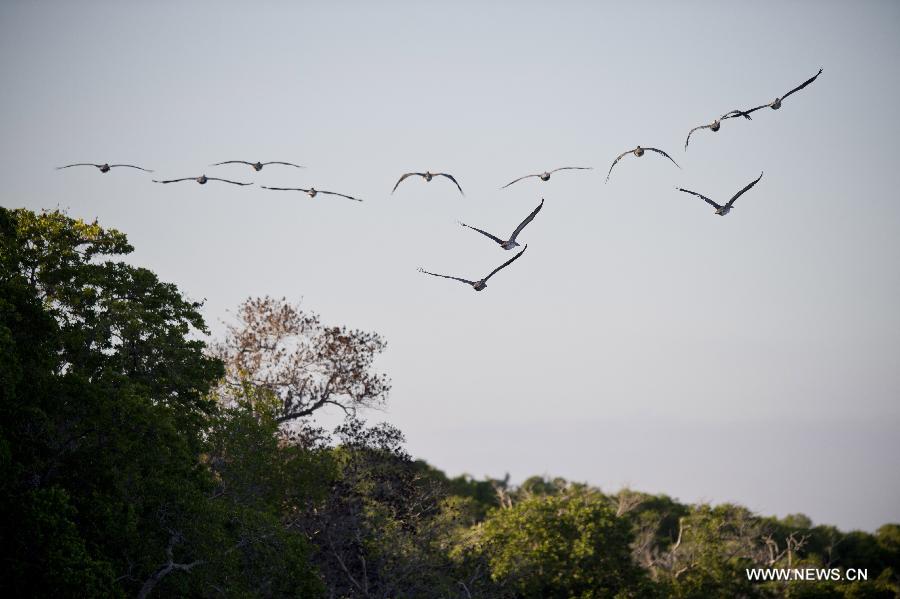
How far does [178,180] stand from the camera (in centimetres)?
1702

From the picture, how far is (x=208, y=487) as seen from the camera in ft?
72.3

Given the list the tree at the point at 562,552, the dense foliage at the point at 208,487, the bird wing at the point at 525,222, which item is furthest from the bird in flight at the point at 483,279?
the tree at the point at 562,552

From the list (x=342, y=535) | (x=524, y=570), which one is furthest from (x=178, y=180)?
(x=524, y=570)

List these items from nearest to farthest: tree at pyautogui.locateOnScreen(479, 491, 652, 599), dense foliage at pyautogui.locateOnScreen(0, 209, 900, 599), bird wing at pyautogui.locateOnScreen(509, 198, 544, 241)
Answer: bird wing at pyautogui.locateOnScreen(509, 198, 544, 241), dense foliage at pyautogui.locateOnScreen(0, 209, 900, 599), tree at pyautogui.locateOnScreen(479, 491, 652, 599)

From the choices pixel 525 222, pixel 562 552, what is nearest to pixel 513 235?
pixel 525 222

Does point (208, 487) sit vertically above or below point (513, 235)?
below

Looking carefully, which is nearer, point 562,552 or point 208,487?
point 208,487

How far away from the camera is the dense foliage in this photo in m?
18.8

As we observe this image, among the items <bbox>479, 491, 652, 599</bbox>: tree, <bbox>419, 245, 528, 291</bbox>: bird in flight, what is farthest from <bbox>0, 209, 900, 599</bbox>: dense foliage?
<bbox>419, 245, 528, 291</bbox>: bird in flight

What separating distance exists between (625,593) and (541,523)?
3.57m

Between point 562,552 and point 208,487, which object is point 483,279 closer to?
point 208,487

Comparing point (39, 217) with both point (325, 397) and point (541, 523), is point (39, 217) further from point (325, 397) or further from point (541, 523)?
point (541, 523)

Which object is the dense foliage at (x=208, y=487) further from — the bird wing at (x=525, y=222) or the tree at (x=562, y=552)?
the bird wing at (x=525, y=222)

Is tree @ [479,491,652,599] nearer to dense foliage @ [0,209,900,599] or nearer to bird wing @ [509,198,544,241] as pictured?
dense foliage @ [0,209,900,599]
